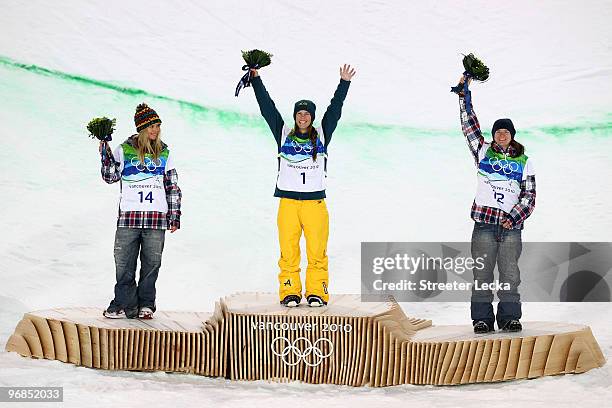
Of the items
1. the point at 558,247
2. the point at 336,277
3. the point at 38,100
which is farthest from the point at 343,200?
the point at 38,100

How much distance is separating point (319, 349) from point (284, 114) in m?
5.10

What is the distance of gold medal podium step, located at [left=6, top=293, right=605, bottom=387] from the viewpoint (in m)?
5.01

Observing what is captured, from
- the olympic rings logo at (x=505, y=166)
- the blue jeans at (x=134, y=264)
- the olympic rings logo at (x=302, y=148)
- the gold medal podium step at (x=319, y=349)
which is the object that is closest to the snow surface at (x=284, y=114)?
the blue jeans at (x=134, y=264)

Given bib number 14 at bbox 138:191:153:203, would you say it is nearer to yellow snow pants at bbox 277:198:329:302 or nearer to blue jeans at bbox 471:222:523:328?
yellow snow pants at bbox 277:198:329:302

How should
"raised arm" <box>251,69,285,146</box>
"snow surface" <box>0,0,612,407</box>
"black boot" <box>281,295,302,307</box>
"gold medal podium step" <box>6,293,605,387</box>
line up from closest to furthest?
A: "gold medal podium step" <box>6,293,605,387</box>, "black boot" <box>281,295,302,307</box>, "raised arm" <box>251,69,285,146</box>, "snow surface" <box>0,0,612,407</box>

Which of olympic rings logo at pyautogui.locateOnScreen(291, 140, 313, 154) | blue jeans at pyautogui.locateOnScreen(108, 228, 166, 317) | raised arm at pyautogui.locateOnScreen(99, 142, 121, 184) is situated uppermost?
olympic rings logo at pyautogui.locateOnScreen(291, 140, 313, 154)

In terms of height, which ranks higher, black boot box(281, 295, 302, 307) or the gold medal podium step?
black boot box(281, 295, 302, 307)

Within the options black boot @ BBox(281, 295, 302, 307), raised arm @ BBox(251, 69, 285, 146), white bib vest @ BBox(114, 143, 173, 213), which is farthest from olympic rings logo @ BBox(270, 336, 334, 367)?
raised arm @ BBox(251, 69, 285, 146)

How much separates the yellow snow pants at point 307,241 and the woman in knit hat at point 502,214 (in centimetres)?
87

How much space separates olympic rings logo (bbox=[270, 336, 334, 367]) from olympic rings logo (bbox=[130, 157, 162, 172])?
4.02ft

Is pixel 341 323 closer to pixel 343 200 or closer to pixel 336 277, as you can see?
pixel 336 277

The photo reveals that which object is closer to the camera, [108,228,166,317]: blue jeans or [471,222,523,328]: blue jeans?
[471,222,523,328]: blue jeans

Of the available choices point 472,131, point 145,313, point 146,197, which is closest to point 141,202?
point 146,197

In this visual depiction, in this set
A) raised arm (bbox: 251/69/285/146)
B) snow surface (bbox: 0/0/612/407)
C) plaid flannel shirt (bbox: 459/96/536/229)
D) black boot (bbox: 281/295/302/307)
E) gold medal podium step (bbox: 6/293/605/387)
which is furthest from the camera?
snow surface (bbox: 0/0/612/407)
